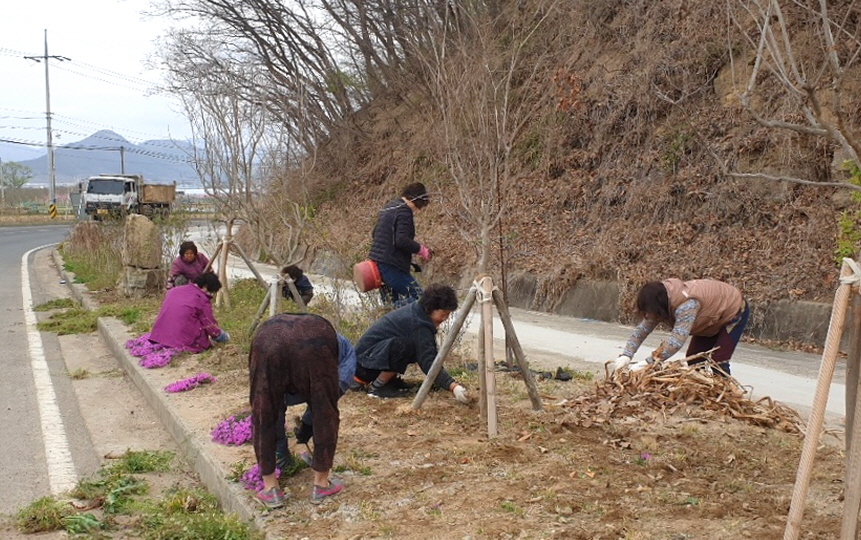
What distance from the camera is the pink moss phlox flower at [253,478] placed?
174 inches

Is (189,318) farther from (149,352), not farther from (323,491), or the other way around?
(323,491)

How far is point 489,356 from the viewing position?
504 cm

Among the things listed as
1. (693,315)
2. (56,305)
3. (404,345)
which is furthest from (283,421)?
(56,305)

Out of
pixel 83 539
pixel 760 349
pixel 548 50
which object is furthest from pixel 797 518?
pixel 548 50

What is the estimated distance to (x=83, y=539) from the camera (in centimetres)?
425

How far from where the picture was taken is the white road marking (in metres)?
5.25

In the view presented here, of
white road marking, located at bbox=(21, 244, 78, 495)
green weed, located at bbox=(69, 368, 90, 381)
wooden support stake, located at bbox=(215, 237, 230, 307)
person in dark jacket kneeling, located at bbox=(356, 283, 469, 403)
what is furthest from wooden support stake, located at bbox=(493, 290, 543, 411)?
wooden support stake, located at bbox=(215, 237, 230, 307)

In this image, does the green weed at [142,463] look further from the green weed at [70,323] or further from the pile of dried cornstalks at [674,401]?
the green weed at [70,323]

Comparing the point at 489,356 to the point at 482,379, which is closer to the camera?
the point at 489,356

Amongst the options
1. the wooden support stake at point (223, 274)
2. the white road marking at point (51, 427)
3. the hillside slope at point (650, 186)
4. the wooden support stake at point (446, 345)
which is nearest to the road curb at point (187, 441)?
the white road marking at point (51, 427)

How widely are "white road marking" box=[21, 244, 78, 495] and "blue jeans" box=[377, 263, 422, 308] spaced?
9.91ft

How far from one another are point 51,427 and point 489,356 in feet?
12.5

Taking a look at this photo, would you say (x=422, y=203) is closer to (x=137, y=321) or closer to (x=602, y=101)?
(x=137, y=321)

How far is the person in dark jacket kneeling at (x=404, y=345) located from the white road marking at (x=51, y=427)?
2.22 m
